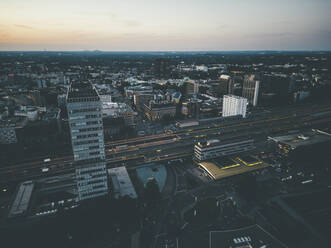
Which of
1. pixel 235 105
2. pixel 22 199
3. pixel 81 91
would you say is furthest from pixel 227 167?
pixel 235 105

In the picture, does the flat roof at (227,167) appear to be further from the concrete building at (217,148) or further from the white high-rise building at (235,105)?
the white high-rise building at (235,105)

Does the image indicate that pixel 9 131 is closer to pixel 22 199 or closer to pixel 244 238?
pixel 22 199

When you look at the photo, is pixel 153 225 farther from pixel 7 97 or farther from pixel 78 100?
pixel 7 97

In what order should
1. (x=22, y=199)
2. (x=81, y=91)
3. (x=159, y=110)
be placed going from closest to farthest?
(x=81, y=91) < (x=22, y=199) < (x=159, y=110)

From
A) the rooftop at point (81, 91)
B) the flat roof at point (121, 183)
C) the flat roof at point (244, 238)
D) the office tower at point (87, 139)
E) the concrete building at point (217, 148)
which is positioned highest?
the rooftop at point (81, 91)

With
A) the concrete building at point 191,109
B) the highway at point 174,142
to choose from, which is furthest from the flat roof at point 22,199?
the concrete building at point 191,109
